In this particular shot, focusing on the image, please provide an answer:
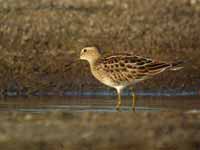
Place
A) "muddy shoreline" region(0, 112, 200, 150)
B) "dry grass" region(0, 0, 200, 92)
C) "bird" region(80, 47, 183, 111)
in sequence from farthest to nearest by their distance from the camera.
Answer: "dry grass" region(0, 0, 200, 92), "bird" region(80, 47, 183, 111), "muddy shoreline" region(0, 112, 200, 150)

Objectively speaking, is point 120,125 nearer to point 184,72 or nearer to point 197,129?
point 197,129

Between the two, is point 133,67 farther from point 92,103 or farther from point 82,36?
point 82,36

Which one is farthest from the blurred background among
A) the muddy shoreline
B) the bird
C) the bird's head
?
the bird's head

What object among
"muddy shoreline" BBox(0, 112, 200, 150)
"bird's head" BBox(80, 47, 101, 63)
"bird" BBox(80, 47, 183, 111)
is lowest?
"muddy shoreline" BBox(0, 112, 200, 150)

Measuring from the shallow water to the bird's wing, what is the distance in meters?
0.54

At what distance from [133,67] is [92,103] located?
1.17 m

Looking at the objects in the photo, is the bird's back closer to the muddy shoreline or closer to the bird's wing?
the bird's wing

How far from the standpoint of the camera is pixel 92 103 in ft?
56.6

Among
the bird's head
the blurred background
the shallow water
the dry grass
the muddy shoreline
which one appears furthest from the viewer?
the dry grass

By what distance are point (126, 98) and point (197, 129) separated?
13.8 ft

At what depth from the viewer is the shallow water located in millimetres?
16406

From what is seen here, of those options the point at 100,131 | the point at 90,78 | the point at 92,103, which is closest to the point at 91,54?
the point at 92,103

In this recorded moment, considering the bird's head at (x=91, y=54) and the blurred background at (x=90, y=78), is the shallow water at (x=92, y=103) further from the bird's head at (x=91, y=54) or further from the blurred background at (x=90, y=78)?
the bird's head at (x=91, y=54)

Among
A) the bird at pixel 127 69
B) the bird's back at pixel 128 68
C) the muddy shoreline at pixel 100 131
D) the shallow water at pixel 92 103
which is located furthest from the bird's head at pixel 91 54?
the muddy shoreline at pixel 100 131
